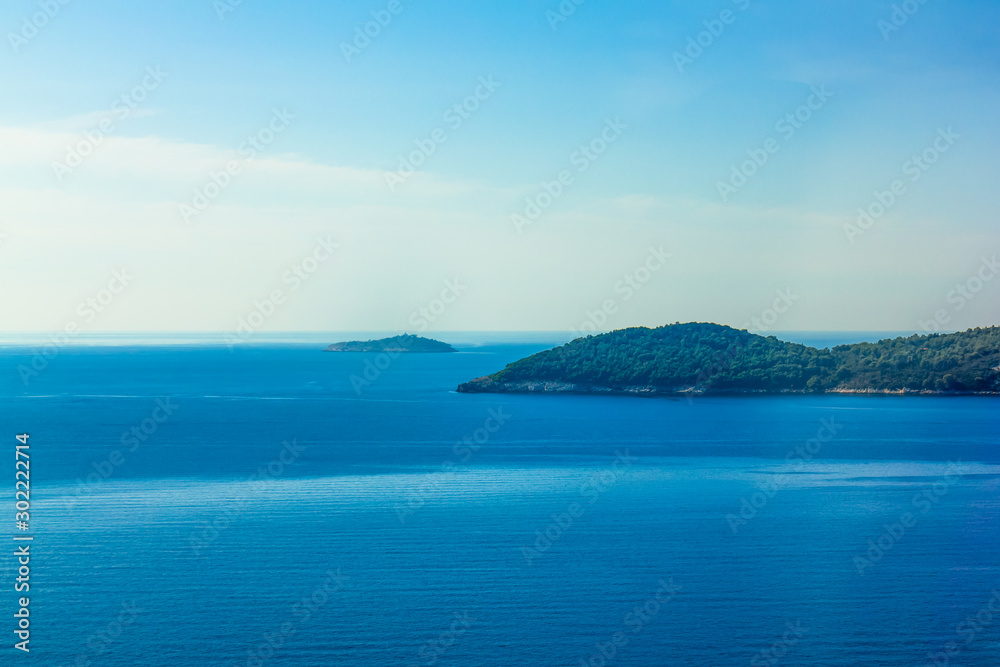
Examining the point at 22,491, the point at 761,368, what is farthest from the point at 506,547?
the point at 761,368

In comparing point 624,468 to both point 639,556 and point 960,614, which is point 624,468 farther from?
point 960,614

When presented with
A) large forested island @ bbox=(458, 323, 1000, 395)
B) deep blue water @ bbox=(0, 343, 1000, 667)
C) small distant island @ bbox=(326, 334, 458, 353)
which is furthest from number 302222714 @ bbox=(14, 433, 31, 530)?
small distant island @ bbox=(326, 334, 458, 353)

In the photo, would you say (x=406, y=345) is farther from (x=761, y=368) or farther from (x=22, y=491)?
(x=22, y=491)

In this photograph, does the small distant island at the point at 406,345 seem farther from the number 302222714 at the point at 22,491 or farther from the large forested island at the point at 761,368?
the number 302222714 at the point at 22,491

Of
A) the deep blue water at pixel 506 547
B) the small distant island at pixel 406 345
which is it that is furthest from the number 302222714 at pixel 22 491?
the small distant island at pixel 406 345

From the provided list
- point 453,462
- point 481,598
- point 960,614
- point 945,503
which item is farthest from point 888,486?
point 481,598
